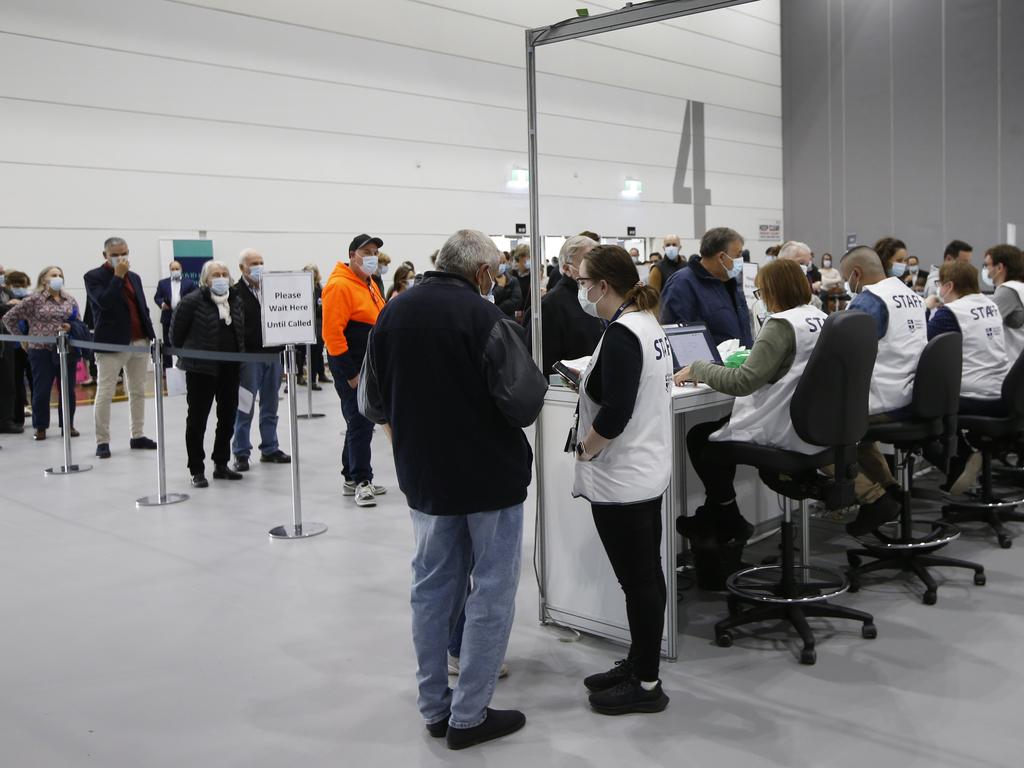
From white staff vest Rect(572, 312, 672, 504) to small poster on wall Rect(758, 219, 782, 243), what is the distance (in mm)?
17322

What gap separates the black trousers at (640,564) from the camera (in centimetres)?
263

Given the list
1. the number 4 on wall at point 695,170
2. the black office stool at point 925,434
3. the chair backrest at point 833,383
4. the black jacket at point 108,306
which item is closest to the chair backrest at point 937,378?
the black office stool at point 925,434

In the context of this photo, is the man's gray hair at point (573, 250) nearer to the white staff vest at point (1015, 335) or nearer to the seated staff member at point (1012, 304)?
the seated staff member at point (1012, 304)

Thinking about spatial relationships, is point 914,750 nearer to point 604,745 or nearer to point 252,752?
point 604,745

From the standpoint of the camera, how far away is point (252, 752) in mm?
2539

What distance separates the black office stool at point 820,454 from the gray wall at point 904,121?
15226 millimetres

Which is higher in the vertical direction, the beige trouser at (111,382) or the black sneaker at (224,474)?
the beige trouser at (111,382)

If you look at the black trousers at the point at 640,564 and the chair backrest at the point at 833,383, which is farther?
the chair backrest at the point at 833,383

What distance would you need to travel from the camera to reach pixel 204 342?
19.7 feet

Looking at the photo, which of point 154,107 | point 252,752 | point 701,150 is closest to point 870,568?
point 252,752

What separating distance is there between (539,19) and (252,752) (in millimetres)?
14037

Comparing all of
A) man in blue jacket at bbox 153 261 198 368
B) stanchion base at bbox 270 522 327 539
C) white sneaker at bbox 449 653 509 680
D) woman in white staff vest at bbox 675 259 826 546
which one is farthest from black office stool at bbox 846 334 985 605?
man in blue jacket at bbox 153 261 198 368

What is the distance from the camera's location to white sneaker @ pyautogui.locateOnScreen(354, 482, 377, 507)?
213 inches

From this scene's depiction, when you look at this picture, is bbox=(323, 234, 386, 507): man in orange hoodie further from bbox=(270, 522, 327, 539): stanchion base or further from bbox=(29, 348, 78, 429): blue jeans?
bbox=(29, 348, 78, 429): blue jeans
